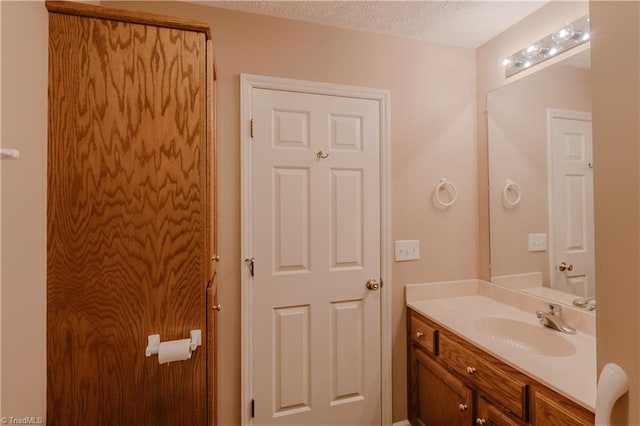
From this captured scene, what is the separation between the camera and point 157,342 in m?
1.09

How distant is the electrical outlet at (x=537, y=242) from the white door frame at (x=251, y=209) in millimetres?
795

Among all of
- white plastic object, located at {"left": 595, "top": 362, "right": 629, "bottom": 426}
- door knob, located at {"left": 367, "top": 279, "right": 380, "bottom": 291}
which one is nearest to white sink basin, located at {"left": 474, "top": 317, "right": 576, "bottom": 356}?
door knob, located at {"left": 367, "top": 279, "right": 380, "bottom": 291}

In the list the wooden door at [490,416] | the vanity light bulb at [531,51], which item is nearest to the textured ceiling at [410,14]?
the vanity light bulb at [531,51]

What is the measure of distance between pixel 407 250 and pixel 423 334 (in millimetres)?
493

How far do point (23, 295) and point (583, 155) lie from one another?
2270 millimetres

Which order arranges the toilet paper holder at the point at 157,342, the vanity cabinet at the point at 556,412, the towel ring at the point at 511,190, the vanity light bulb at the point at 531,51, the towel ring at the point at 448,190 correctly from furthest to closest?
the towel ring at the point at 448,190 → the towel ring at the point at 511,190 → the vanity light bulb at the point at 531,51 → the toilet paper holder at the point at 157,342 → the vanity cabinet at the point at 556,412

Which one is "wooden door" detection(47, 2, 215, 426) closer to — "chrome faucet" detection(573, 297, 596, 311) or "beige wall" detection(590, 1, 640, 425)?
"beige wall" detection(590, 1, 640, 425)

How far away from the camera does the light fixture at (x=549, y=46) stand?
4.73 ft

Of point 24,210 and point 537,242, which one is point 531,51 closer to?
point 537,242

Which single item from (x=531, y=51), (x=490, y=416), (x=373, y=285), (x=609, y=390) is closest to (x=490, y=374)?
(x=490, y=416)

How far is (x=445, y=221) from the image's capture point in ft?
6.67

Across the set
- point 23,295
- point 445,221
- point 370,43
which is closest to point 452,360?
point 445,221

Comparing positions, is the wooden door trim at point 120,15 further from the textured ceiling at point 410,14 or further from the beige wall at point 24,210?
the textured ceiling at point 410,14

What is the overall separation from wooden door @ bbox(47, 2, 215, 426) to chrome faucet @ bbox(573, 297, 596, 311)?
1.70m
